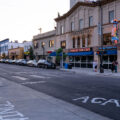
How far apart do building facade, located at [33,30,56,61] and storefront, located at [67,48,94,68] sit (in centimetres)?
753

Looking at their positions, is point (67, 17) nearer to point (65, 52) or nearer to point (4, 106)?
point (65, 52)

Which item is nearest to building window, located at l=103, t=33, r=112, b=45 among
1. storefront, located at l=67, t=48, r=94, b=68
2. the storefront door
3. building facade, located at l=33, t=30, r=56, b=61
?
the storefront door

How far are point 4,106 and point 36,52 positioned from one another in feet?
144

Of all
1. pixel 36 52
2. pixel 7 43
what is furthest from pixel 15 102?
pixel 7 43

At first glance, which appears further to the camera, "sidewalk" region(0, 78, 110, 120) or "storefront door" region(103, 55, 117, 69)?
"storefront door" region(103, 55, 117, 69)

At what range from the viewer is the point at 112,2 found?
28.8 metres

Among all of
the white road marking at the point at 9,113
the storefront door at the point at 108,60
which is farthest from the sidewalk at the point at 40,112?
the storefront door at the point at 108,60

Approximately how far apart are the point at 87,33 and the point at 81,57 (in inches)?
192

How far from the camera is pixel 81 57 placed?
35344mm

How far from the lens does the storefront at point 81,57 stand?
32812 millimetres

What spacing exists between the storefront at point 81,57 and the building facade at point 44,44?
753cm

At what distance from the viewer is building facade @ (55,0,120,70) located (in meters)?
28.9

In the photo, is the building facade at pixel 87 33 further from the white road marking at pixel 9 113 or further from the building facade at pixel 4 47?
the building facade at pixel 4 47

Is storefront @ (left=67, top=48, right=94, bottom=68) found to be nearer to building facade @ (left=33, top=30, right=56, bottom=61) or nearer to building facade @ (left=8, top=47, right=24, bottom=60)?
building facade @ (left=33, top=30, right=56, bottom=61)
